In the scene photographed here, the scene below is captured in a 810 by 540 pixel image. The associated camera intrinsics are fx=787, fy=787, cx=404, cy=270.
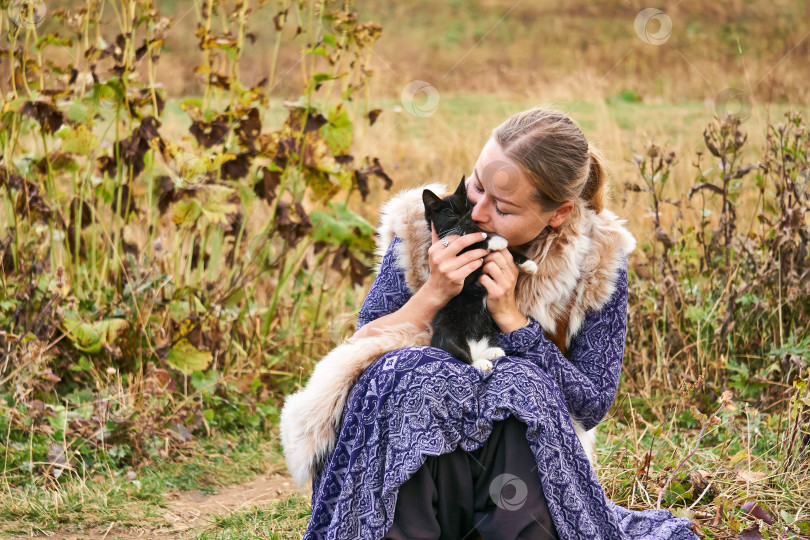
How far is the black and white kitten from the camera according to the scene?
8.07ft

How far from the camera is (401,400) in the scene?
2.29 meters

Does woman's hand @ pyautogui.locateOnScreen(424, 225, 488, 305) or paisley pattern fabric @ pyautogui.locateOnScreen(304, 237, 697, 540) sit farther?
woman's hand @ pyautogui.locateOnScreen(424, 225, 488, 305)

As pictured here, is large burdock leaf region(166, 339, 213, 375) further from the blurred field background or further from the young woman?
the young woman

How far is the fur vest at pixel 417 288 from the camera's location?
244 centimetres

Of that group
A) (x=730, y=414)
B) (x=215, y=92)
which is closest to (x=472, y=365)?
(x=730, y=414)

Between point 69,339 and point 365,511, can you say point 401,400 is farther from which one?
point 69,339

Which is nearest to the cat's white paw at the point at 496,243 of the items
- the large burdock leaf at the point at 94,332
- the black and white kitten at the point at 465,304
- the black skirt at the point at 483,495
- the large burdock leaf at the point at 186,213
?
the black and white kitten at the point at 465,304

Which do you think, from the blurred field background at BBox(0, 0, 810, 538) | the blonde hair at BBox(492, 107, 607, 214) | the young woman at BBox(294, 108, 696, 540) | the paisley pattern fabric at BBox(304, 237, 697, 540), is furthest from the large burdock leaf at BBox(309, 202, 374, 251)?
the paisley pattern fabric at BBox(304, 237, 697, 540)

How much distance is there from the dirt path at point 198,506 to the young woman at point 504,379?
995 mm

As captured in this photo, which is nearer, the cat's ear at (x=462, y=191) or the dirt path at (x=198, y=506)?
the cat's ear at (x=462, y=191)

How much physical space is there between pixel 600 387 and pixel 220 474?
1.97m

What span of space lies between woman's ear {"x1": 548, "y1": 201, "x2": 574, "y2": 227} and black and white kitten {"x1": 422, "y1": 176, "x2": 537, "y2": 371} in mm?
159

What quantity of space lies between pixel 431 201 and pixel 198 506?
1799 millimetres

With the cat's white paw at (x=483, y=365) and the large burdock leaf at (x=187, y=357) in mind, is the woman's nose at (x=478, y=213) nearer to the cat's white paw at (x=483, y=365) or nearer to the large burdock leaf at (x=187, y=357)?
the cat's white paw at (x=483, y=365)
